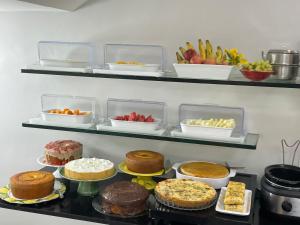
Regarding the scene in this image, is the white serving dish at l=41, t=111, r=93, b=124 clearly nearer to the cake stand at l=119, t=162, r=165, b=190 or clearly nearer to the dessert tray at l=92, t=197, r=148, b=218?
the cake stand at l=119, t=162, r=165, b=190

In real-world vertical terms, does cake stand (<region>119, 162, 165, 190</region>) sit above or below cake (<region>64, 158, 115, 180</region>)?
below

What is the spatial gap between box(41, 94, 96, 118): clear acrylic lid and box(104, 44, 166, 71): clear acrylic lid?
251mm

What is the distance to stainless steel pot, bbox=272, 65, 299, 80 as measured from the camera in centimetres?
174

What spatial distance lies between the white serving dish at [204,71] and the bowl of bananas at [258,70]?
7 centimetres

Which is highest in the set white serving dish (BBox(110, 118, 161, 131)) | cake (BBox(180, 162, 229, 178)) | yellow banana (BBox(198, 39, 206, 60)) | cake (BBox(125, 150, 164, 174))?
yellow banana (BBox(198, 39, 206, 60))

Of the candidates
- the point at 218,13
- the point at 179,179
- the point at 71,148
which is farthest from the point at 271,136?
the point at 71,148

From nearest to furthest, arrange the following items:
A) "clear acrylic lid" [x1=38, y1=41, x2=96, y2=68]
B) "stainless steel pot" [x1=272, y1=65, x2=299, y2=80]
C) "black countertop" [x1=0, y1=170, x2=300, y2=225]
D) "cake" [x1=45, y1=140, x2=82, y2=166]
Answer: "black countertop" [x1=0, y1=170, x2=300, y2=225] < "stainless steel pot" [x1=272, y1=65, x2=299, y2=80] < "cake" [x1=45, y1=140, x2=82, y2=166] < "clear acrylic lid" [x1=38, y1=41, x2=96, y2=68]

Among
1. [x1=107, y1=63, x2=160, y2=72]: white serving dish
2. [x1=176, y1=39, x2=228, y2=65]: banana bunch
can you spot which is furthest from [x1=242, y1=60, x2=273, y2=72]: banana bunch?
[x1=107, y1=63, x2=160, y2=72]: white serving dish

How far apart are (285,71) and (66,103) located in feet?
3.78

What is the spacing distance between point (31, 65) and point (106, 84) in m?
0.40

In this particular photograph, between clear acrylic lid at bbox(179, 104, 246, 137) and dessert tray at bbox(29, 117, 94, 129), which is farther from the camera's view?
dessert tray at bbox(29, 117, 94, 129)

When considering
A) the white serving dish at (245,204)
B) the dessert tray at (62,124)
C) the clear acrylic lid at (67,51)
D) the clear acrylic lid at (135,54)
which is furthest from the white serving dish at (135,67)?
the white serving dish at (245,204)

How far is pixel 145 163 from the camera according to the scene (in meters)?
1.91

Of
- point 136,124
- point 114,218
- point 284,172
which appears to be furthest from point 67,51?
point 284,172
